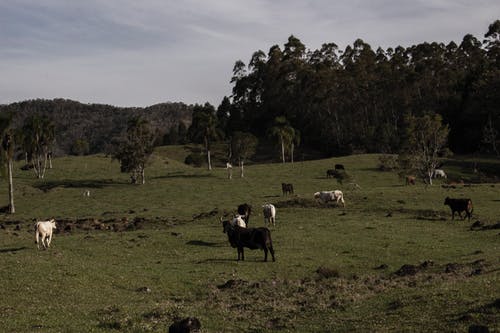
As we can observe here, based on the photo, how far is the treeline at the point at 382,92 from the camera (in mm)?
112062

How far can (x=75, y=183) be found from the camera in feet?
251

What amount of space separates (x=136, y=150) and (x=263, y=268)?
52032 mm

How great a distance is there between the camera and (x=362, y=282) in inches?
936

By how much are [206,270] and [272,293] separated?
17.8 ft

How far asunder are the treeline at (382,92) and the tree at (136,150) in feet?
119

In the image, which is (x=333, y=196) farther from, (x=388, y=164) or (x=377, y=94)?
(x=377, y=94)

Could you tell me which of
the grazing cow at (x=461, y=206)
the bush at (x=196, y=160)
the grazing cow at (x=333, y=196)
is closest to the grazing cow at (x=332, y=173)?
the grazing cow at (x=333, y=196)

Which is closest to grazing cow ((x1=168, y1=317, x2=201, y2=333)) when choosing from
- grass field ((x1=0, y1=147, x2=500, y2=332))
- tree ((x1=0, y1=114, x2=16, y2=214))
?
grass field ((x1=0, y1=147, x2=500, y2=332))

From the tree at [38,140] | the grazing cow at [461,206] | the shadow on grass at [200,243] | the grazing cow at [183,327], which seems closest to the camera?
the grazing cow at [183,327]

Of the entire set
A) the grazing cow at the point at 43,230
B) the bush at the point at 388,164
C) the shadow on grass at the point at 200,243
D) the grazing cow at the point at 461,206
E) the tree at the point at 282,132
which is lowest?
the shadow on grass at the point at 200,243

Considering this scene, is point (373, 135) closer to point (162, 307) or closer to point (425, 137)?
point (425, 137)

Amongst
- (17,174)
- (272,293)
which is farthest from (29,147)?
(272,293)

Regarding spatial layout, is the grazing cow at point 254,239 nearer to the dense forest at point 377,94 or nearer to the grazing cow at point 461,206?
the grazing cow at point 461,206

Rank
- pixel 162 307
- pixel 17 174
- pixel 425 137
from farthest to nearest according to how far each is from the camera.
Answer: pixel 17 174
pixel 425 137
pixel 162 307
